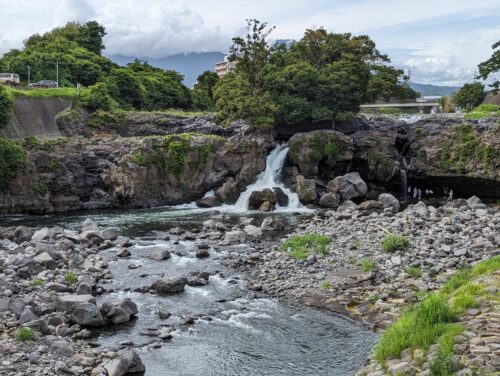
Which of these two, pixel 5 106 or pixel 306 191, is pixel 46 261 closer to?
pixel 5 106

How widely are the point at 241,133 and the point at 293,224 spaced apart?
16.5m

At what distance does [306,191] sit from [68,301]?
27078mm

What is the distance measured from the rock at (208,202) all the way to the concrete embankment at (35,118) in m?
16.1

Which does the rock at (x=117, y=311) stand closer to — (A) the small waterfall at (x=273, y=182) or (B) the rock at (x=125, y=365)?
(B) the rock at (x=125, y=365)

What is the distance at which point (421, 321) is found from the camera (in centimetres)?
1238

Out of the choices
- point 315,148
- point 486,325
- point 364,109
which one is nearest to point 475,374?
point 486,325

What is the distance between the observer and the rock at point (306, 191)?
4209cm

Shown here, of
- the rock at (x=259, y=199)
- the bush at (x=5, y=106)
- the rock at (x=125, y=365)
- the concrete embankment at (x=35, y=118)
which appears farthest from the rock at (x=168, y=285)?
the concrete embankment at (x=35, y=118)

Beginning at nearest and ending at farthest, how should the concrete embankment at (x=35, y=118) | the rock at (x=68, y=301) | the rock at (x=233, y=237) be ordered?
1. the rock at (x=68, y=301)
2. the rock at (x=233, y=237)
3. the concrete embankment at (x=35, y=118)

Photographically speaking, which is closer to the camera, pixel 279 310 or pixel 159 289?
pixel 279 310

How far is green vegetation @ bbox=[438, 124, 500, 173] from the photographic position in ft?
142

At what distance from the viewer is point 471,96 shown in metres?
77.7

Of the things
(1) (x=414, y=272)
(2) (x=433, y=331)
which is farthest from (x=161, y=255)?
(2) (x=433, y=331)

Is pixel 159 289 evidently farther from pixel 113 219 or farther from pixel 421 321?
pixel 113 219
